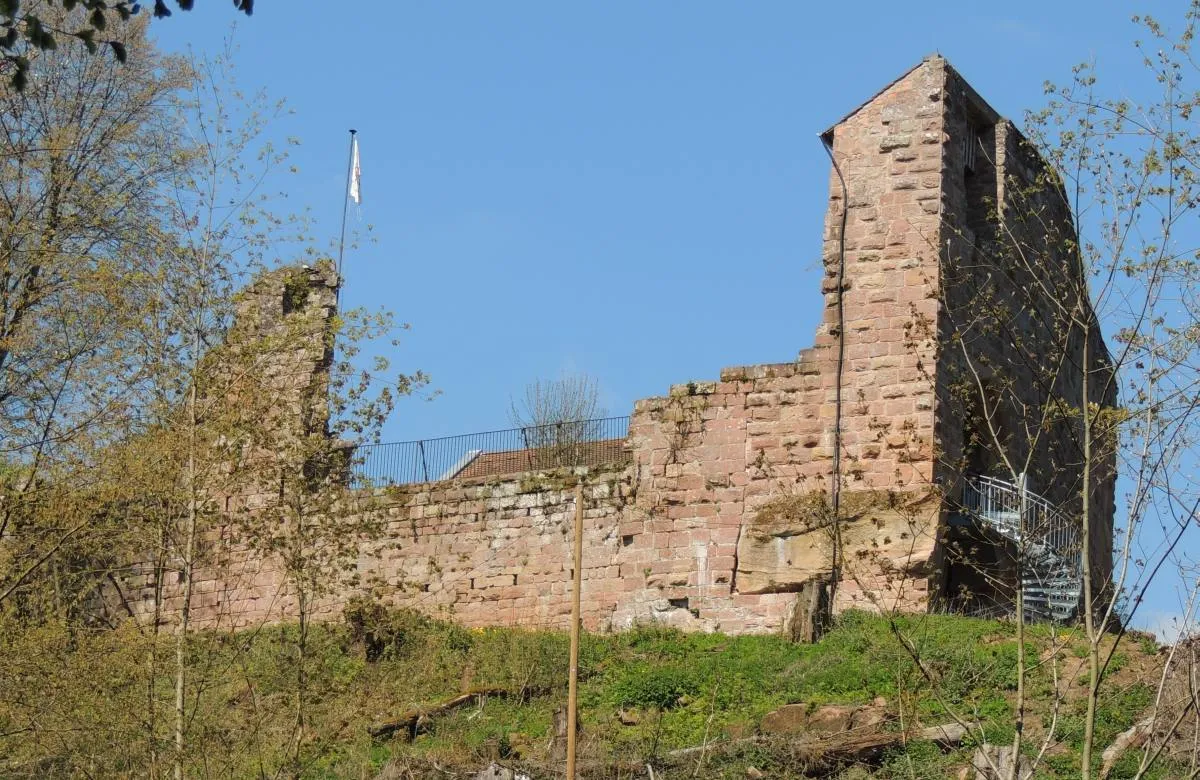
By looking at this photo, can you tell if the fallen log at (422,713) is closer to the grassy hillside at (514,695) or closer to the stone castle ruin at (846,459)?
the grassy hillside at (514,695)

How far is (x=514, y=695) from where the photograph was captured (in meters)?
17.8

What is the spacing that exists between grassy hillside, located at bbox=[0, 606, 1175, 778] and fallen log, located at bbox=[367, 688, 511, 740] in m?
0.09

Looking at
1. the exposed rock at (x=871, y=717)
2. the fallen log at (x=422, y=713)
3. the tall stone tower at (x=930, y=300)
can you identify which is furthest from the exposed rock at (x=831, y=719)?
the fallen log at (x=422, y=713)

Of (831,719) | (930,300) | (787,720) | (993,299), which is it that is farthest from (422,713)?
(993,299)

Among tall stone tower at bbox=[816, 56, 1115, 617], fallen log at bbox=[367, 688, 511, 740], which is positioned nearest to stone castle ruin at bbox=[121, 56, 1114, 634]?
tall stone tower at bbox=[816, 56, 1115, 617]

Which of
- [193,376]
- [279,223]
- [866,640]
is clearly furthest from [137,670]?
[866,640]

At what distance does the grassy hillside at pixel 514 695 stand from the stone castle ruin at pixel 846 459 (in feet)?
2.73

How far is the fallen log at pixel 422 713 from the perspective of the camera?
16.7 m

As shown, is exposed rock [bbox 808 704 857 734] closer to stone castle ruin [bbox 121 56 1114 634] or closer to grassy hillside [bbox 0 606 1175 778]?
grassy hillside [bbox 0 606 1175 778]

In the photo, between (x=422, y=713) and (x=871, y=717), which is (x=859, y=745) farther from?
(x=422, y=713)

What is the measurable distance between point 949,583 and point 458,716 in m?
5.05

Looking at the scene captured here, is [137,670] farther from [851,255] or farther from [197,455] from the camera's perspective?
[851,255]

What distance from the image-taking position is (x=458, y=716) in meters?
17.2

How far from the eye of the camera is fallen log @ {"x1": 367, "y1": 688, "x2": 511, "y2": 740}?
16.7 m
